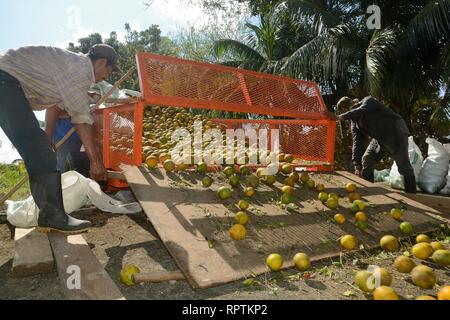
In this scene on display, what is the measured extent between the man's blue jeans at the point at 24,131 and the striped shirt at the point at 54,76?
21cm

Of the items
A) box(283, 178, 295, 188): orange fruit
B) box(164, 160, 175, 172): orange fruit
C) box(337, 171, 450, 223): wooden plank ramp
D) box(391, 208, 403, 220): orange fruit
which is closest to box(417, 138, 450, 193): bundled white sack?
box(337, 171, 450, 223): wooden plank ramp

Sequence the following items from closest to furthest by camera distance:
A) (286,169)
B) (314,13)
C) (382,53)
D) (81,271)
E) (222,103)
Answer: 1. (81,271)
2. (222,103)
3. (286,169)
4. (382,53)
5. (314,13)

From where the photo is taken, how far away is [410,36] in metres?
8.92

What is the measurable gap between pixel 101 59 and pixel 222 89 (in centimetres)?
154

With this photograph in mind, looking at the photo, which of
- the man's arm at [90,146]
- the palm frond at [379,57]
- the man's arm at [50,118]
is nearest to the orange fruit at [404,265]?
the man's arm at [90,146]

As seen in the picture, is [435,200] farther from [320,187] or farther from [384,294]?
[384,294]

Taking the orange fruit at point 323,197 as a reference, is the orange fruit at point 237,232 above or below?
above

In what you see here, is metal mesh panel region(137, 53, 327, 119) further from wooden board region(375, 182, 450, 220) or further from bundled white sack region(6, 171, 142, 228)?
wooden board region(375, 182, 450, 220)

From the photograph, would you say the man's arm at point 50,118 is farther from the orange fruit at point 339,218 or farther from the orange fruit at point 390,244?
the orange fruit at point 390,244

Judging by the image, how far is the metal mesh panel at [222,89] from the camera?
355 cm

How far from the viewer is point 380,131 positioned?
18.5ft

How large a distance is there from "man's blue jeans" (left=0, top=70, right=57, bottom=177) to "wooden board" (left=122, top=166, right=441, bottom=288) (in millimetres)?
777

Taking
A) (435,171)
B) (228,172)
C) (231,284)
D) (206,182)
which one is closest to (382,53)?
(435,171)
